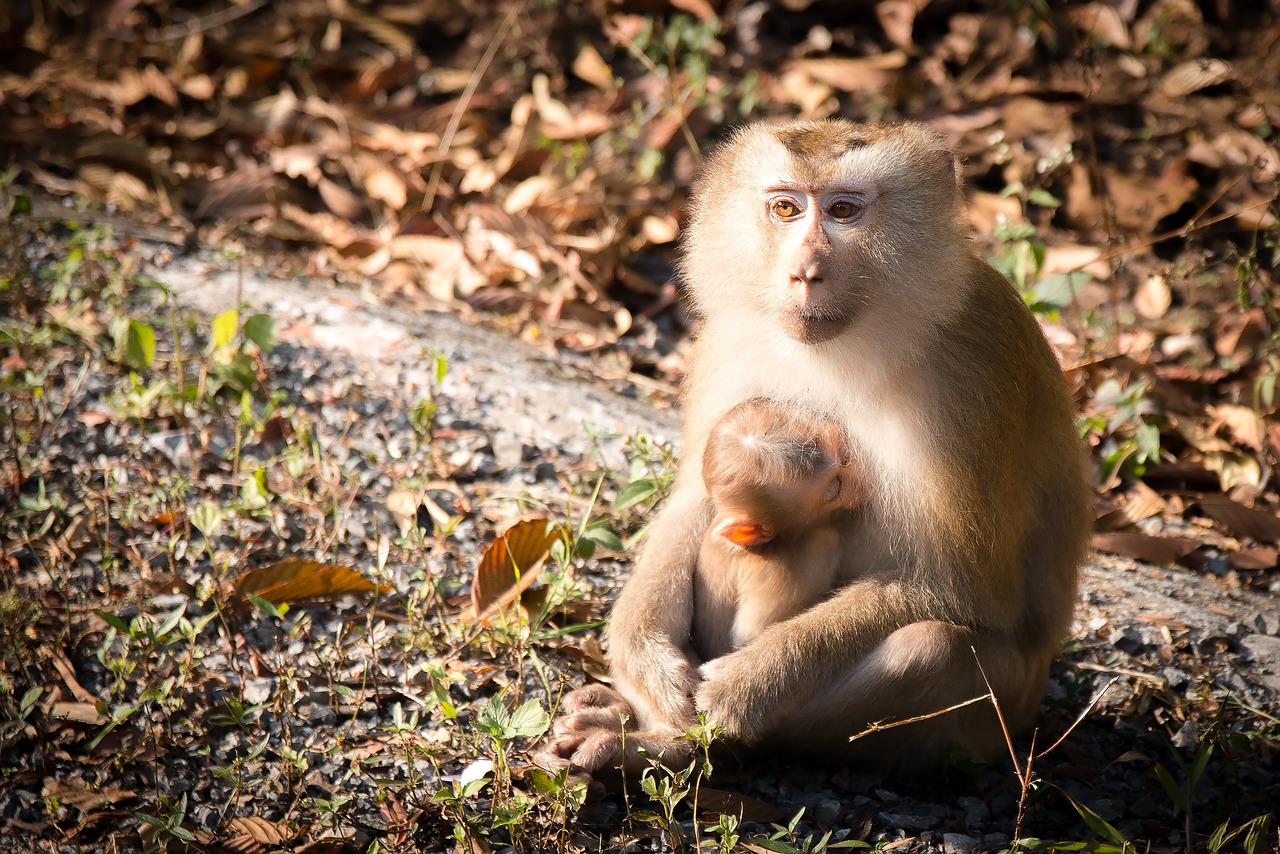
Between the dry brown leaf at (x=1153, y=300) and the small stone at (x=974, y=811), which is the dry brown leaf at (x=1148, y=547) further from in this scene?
Answer: the dry brown leaf at (x=1153, y=300)

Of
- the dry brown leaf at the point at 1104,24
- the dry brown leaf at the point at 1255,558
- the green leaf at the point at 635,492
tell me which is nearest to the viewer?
the green leaf at the point at 635,492

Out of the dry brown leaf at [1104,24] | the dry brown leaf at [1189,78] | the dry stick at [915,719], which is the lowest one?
the dry stick at [915,719]

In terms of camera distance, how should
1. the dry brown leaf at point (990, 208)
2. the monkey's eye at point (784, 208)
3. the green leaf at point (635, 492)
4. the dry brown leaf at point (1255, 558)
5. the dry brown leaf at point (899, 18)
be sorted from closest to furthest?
the monkey's eye at point (784, 208) < the green leaf at point (635, 492) < the dry brown leaf at point (1255, 558) < the dry brown leaf at point (990, 208) < the dry brown leaf at point (899, 18)

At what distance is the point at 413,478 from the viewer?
397cm

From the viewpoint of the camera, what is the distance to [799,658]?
9.03 feet

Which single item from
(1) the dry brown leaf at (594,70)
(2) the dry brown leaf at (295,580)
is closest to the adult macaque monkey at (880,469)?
(2) the dry brown leaf at (295,580)

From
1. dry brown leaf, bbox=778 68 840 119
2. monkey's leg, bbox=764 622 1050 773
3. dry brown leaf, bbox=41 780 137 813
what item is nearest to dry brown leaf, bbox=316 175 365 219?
dry brown leaf, bbox=778 68 840 119

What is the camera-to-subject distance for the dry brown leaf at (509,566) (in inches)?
127

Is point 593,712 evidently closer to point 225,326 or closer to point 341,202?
point 225,326

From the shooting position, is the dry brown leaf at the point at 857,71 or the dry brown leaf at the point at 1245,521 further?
the dry brown leaf at the point at 857,71

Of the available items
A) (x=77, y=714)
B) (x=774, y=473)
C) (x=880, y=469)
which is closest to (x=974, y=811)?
(x=880, y=469)

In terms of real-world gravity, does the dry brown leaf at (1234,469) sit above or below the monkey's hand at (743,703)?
above

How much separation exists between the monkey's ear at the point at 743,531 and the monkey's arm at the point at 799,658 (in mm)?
216

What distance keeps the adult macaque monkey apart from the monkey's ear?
0.70 feet
